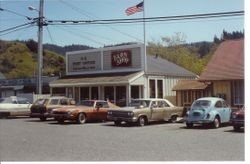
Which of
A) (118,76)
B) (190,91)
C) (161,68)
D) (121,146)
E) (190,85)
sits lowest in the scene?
(121,146)

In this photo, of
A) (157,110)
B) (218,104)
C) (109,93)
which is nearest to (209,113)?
(218,104)

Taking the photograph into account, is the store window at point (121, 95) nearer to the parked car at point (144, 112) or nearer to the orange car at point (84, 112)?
the orange car at point (84, 112)

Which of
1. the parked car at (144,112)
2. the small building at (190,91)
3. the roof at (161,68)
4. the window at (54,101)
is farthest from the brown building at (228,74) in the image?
the window at (54,101)

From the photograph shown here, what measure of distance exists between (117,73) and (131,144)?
19.1m

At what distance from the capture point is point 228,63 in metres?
27.3

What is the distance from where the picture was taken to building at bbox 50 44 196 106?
32.2 m

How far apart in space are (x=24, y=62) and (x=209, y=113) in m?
52.5

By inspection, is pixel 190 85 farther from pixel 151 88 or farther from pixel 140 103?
pixel 140 103

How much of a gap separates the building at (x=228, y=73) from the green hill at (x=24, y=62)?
124ft

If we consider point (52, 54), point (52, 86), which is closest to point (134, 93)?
point (52, 86)

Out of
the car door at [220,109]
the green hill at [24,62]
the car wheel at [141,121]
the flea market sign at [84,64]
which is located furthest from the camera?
the green hill at [24,62]

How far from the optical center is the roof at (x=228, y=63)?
87.3ft

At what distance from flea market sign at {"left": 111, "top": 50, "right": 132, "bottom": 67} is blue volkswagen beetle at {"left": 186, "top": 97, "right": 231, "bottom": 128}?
11.5 m

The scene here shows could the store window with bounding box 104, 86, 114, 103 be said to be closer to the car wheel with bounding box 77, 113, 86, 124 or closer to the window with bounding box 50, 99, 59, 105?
the window with bounding box 50, 99, 59, 105
